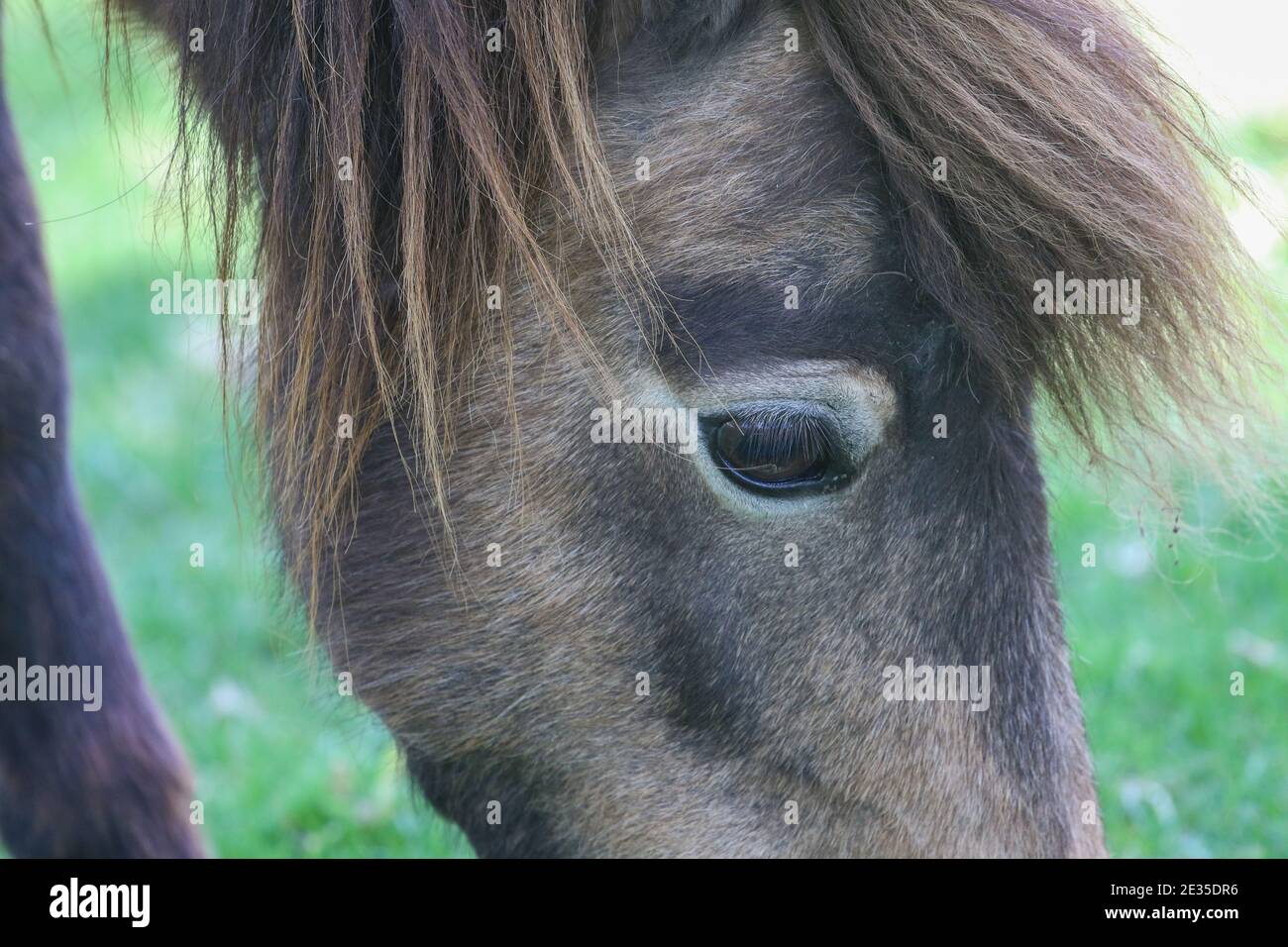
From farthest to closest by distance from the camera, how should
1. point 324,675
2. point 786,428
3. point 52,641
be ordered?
point 52,641, point 324,675, point 786,428

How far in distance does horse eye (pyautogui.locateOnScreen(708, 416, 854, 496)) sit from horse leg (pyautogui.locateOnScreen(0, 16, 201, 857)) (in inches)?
68.2

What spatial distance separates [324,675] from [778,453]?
1.06m

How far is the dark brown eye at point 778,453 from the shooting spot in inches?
71.4

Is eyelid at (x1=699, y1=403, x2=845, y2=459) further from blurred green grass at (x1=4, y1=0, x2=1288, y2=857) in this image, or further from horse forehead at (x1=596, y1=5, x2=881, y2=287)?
blurred green grass at (x1=4, y1=0, x2=1288, y2=857)

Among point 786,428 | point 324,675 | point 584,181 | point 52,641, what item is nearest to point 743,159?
point 584,181

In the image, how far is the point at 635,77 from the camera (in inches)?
76.9

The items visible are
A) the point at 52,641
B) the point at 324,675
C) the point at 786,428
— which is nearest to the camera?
the point at 786,428

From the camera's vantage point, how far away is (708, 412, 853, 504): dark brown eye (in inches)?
71.4

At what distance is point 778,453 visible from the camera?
5.99 feet

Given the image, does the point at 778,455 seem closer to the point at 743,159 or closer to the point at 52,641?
the point at 743,159

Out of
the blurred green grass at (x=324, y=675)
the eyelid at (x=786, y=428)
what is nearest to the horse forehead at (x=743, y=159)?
the eyelid at (x=786, y=428)
